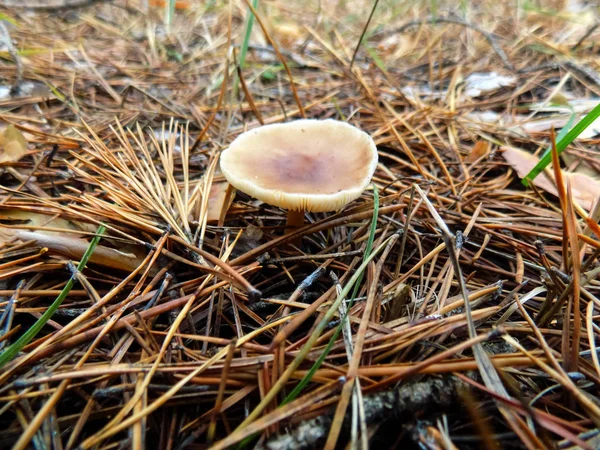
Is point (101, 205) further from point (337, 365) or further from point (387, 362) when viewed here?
point (387, 362)

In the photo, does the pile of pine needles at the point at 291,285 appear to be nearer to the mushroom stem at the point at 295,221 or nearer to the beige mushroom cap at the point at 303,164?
the mushroom stem at the point at 295,221

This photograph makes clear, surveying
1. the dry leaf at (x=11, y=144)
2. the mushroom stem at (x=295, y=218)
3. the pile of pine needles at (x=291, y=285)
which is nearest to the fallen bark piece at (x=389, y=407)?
the pile of pine needles at (x=291, y=285)

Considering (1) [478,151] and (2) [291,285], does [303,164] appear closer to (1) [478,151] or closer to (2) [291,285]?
(2) [291,285]

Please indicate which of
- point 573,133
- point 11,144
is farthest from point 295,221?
point 11,144

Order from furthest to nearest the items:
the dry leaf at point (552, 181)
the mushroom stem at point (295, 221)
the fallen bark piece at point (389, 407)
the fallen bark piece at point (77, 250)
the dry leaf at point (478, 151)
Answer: the dry leaf at point (478, 151) < the dry leaf at point (552, 181) < the mushroom stem at point (295, 221) < the fallen bark piece at point (77, 250) < the fallen bark piece at point (389, 407)

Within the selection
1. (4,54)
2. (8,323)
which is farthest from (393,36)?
(8,323)

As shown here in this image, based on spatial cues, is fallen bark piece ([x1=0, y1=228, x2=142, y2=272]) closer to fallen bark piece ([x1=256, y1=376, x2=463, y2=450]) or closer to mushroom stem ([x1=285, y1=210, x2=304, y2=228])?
mushroom stem ([x1=285, y1=210, x2=304, y2=228])
